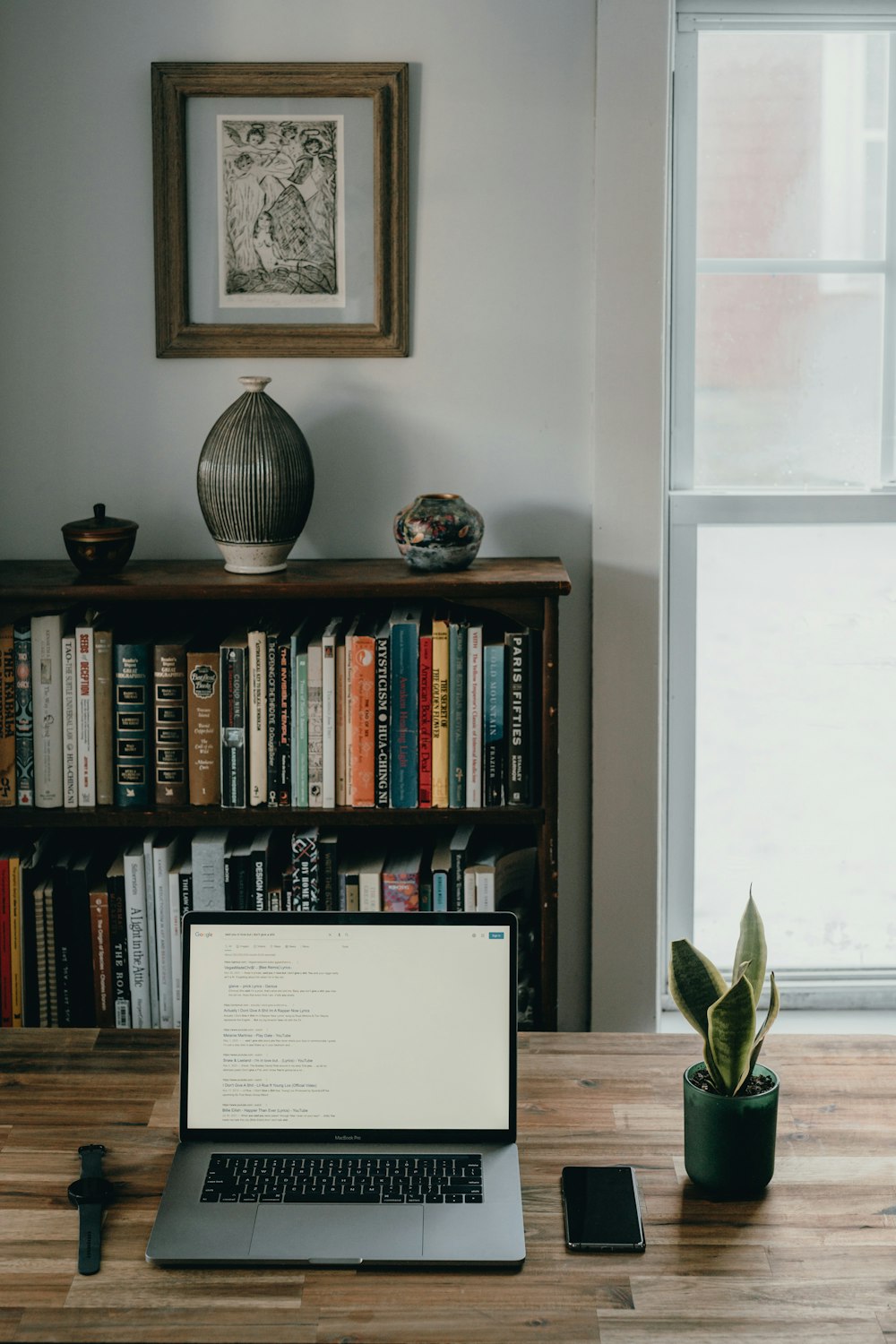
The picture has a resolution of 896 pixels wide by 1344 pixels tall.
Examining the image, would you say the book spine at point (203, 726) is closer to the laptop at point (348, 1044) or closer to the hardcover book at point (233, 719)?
the hardcover book at point (233, 719)

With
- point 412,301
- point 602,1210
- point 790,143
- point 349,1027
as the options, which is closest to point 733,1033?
point 602,1210

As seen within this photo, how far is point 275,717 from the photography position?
7.88 ft

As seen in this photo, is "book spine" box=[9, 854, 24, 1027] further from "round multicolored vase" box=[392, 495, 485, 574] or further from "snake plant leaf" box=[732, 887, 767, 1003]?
"snake plant leaf" box=[732, 887, 767, 1003]

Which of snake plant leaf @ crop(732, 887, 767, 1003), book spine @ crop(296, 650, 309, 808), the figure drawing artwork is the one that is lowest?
snake plant leaf @ crop(732, 887, 767, 1003)

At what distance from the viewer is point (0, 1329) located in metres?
1.29

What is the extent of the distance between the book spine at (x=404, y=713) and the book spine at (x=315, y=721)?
0.13 m

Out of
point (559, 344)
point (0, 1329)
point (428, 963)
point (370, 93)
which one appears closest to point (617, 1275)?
point (428, 963)

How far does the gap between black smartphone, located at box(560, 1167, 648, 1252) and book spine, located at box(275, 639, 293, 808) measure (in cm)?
104

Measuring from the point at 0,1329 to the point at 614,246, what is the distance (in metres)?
2.05

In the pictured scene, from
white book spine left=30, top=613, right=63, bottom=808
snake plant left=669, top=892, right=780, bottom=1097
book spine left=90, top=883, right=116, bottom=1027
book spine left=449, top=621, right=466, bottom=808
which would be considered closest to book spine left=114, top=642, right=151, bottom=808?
white book spine left=30, top=613, right=63, bottom=808

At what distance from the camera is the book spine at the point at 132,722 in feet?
7.87

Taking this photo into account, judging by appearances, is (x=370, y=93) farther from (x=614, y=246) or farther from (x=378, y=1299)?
(x=378, y=1299)

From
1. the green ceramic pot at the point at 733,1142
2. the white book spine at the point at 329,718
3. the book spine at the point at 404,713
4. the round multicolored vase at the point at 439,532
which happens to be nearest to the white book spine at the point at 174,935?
the white book spine at the point at 329,718

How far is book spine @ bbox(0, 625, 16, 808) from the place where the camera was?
2.40m
